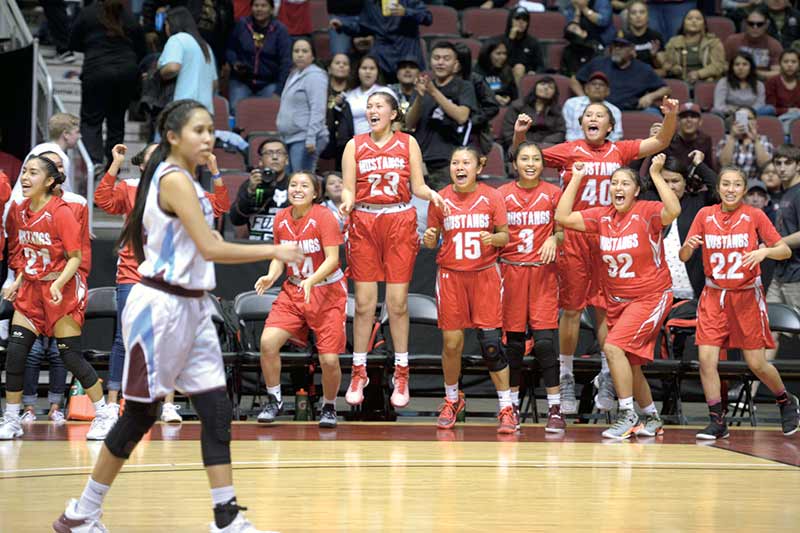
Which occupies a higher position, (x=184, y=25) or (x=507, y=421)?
(x=184, y=25)

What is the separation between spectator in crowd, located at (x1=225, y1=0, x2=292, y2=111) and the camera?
12.5 m

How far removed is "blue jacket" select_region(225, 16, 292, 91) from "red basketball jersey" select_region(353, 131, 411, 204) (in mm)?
4462

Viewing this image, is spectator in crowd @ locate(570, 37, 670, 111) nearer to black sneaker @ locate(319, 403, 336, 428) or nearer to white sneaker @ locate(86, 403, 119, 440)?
black sneaker @ locate(319, 403, 336, 428)

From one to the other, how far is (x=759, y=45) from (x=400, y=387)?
7944 mm

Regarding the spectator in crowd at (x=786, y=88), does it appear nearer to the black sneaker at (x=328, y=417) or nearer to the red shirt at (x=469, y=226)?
the red shirt at (x=469, y=226)

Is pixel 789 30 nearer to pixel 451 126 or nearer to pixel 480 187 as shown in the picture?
pixel 451 126

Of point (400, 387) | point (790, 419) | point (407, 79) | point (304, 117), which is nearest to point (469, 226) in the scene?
point (400, 387)

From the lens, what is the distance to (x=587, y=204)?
28.5 feet

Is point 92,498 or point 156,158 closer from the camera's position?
point 92,498

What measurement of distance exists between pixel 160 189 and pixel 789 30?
11.9 m

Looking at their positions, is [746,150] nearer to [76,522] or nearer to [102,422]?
[102,422]

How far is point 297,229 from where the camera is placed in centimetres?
836

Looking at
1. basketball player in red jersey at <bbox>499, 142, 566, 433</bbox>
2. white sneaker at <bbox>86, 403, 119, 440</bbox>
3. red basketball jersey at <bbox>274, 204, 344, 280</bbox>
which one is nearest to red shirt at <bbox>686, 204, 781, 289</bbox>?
basketball player in red jersey at <bbox>499, 142, 566, 433</bbox>

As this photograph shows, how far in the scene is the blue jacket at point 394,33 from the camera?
40.8 ft
